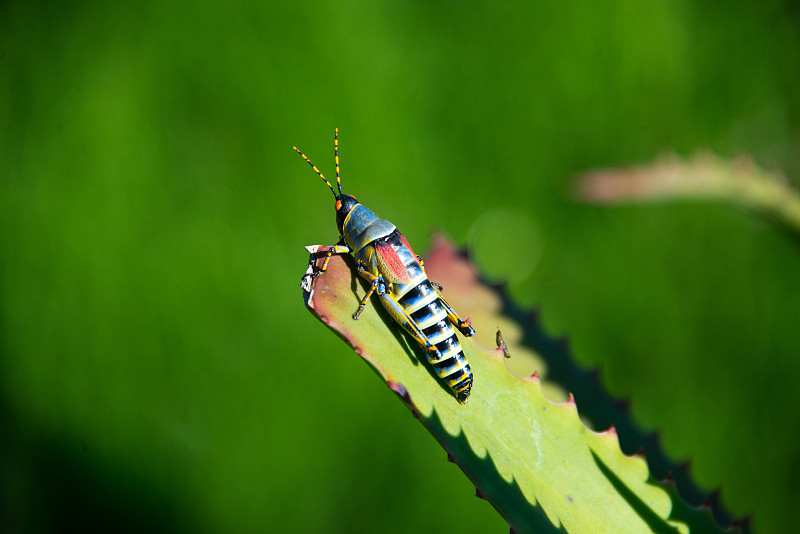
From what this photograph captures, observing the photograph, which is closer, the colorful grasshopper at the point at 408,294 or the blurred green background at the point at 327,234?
the colorful grasshopper at the point at 408,294

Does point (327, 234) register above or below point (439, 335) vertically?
above

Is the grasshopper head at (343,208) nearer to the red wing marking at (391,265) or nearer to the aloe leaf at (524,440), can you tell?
the red wing marking at (391,265)

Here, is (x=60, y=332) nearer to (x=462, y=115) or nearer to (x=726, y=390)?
(x=462, y=115)

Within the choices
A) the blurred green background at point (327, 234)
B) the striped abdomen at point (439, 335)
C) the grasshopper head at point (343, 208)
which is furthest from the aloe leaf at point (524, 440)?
the blurred green background at point (327, 234)

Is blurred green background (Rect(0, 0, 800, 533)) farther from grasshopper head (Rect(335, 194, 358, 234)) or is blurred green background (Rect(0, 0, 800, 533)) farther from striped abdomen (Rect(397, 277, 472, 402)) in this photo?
striped abdomen (Rect(397, 277, 472, 402))

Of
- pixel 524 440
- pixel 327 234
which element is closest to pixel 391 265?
pixel 524 440

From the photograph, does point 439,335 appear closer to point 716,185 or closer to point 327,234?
point 716,185
